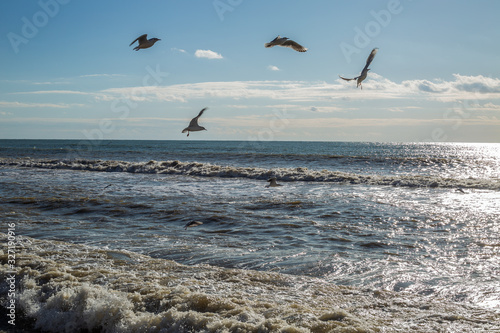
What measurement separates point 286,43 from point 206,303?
18.5 feet

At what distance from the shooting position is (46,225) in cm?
889

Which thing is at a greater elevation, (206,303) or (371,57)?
(371,57)

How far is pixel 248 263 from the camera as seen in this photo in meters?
6.27

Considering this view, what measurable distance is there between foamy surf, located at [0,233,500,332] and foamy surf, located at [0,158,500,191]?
43.4ft

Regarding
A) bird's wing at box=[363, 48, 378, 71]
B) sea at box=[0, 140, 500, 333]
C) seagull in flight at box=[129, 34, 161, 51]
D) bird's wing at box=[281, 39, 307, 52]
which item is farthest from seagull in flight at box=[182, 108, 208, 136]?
bird's wing at box=[363, 48, 378, 71]

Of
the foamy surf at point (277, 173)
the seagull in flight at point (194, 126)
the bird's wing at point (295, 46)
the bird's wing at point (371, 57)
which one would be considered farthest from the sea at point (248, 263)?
the foamy surf at point (277, 173)

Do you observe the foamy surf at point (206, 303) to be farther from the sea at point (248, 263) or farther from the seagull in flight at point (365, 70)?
the seagull in flight at point (365, 70)

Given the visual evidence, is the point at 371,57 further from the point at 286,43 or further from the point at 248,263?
the point at 248,263

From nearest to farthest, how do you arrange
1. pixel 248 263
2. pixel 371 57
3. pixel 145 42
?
pixel 248 263 < pixel 145 42 < pixel 371 57

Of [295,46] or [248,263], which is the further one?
[295,46]

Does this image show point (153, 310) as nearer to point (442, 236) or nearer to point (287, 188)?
point (442, 236)

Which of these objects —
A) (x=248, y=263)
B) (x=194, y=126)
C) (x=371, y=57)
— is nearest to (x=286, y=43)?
(x=371, y=57)

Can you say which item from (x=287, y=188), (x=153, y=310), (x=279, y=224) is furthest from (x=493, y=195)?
(x=153, y=310)

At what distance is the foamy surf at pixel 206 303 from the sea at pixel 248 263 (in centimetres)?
2
